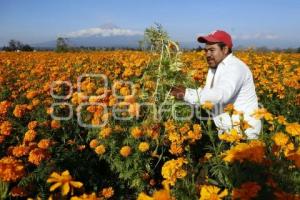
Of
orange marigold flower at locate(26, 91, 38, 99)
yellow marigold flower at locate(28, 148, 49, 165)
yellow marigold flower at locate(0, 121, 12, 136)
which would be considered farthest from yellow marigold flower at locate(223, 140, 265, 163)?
orange marigold flower at locate(26, 91, 38, 99)

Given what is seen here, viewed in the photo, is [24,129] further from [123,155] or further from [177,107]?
[177,107]

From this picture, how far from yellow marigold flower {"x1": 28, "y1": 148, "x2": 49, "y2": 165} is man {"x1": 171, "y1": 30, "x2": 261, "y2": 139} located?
110cm

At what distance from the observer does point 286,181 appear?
2264 millimetres

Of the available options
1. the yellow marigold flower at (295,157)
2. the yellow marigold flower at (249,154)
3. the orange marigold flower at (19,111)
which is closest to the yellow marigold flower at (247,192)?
the yellow marigold flower at (249,154)

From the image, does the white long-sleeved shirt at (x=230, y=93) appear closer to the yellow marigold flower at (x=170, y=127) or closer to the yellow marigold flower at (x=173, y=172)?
the yellow marigold flower at (x=170, y=127)

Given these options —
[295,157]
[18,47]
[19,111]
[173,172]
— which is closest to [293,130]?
[295,157]

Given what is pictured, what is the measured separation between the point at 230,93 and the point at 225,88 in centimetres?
5

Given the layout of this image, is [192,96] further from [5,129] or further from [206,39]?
[5,129]

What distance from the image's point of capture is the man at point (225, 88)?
11.0 feet

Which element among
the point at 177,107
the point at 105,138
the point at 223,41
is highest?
the point at 223,41

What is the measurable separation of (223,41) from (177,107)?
69 cm

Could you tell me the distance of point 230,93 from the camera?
3.45 m

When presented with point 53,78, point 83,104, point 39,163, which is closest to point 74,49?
point 53,78

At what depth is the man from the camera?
132 inches
